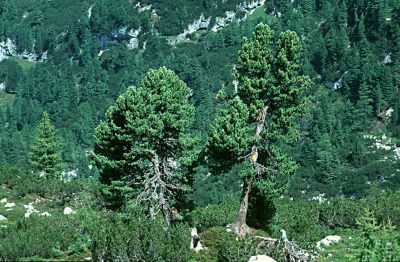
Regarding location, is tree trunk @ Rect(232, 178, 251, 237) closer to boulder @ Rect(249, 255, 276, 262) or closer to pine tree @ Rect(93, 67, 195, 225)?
pine tree @ Rect(93, 67, 195, 225)

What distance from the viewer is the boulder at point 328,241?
33.6 m

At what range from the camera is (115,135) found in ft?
108

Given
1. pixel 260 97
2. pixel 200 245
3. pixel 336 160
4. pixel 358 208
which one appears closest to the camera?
pixel 200 245

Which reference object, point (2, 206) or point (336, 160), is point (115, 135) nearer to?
point (2, 206)

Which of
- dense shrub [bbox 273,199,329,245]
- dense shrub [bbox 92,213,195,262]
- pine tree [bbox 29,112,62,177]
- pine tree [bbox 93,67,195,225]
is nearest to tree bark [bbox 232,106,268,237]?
dense shrub [bbox 273,199,329,245]

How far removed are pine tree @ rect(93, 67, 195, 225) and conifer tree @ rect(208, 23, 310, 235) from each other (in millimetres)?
3097

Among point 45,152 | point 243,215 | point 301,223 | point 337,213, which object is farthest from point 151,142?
point 45,152

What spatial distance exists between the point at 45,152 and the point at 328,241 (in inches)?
1817

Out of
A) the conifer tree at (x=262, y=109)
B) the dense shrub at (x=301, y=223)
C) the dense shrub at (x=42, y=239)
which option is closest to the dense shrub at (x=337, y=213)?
the dense shrub at (x=301, y=223)

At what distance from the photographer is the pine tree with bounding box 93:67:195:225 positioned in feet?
102

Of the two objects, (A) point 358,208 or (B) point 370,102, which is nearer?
(A) point 358,208

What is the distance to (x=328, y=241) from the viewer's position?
113ft

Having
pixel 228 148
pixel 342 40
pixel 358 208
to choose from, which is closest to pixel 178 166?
pixel 228 148

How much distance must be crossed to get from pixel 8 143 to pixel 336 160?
89.1 m
